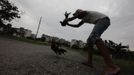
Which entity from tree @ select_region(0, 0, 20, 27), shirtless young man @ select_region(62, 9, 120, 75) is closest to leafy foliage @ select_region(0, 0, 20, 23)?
tree @ select_region(0, 0, 20, 27)

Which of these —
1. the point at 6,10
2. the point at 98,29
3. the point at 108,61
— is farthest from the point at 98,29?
the point at 6,10

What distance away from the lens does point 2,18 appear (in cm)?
2317

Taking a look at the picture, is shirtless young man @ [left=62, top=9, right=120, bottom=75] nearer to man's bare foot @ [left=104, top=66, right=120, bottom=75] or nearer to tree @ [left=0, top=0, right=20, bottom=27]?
man's bare foot @ [left=104, top=66, right=120, bottom=75]

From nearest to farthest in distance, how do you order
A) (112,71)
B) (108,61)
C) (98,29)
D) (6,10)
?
(112,71) < (108,61) < (98,29) < (6,10)

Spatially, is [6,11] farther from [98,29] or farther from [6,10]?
[98,29]

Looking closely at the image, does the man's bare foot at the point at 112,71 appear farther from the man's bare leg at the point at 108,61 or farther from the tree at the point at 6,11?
the tree at the point at 6,11

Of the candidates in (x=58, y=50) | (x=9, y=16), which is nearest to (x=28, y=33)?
(x=9, y=16)

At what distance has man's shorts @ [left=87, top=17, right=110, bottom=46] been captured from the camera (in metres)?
3.54

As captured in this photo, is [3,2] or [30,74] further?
[3,2]

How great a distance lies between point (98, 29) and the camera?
360 centimetres

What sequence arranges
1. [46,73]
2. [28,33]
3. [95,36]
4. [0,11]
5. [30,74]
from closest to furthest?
[30,74] → [46,73] → [95,36] → [0,11] → [28,33]

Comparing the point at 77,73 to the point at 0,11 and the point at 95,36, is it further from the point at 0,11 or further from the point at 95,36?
the point at 0,11

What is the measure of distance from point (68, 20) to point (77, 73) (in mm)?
1398

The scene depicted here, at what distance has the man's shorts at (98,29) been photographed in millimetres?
3545
